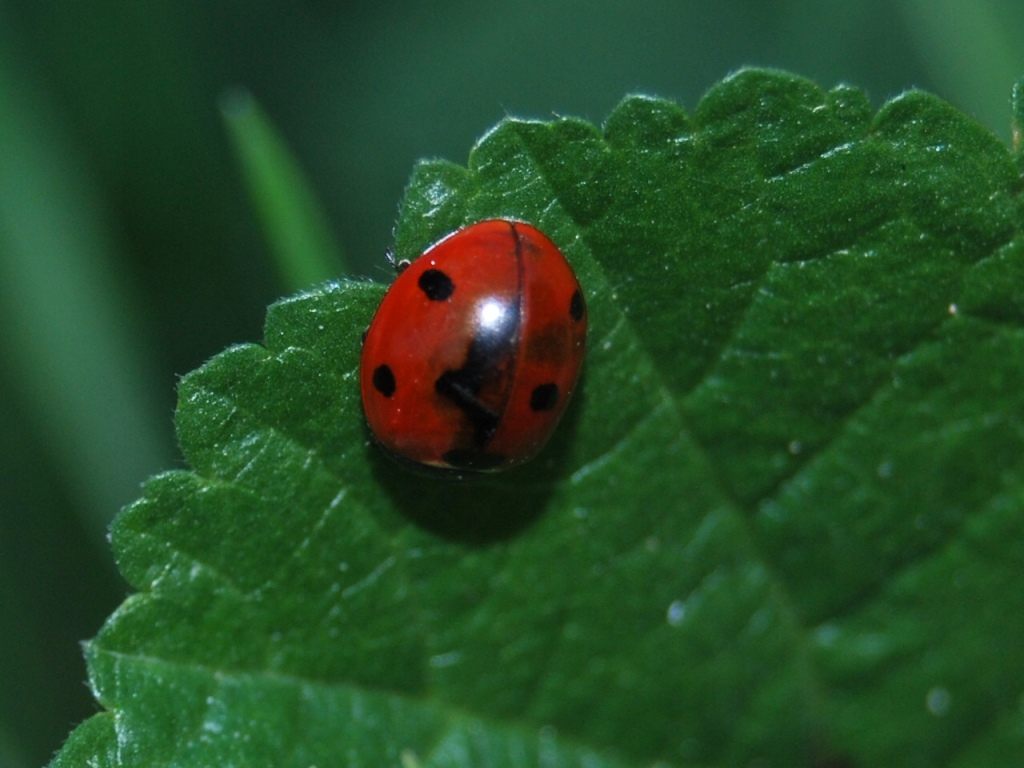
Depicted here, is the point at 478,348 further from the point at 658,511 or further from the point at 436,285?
the point at 658,511

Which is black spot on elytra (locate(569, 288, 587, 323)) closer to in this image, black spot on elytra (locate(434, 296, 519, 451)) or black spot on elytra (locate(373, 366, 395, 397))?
black spot on elytra (locate(434, 296, 519, 451))

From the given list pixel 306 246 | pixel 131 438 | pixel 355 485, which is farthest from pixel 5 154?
pixel 355 485

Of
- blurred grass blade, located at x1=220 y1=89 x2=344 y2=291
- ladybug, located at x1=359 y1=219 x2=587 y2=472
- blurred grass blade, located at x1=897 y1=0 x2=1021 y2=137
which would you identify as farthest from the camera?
blurred grass blade, located at x1=897 y1=0 x2=1021 y2=137

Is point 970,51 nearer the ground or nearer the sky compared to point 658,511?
nearer the ground

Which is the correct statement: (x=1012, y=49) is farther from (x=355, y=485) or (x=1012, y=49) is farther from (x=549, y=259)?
(x=355, y=485)

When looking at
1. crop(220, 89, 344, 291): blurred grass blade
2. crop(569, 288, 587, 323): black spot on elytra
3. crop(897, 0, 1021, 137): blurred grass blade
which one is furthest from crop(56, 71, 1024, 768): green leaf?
crop(897, 0, 1021, 137): blurred grass blade

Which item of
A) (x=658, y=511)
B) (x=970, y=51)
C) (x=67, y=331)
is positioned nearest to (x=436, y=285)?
(x=658, y=511)

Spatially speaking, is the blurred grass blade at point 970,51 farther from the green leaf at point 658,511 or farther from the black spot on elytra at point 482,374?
the black spot on elytra at point 482,374
